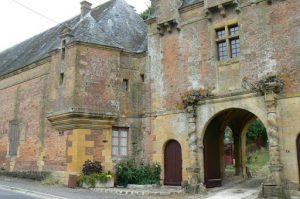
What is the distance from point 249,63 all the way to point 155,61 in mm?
4747

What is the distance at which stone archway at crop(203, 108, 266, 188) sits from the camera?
48.7 feet

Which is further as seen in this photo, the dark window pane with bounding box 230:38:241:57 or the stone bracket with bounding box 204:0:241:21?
the dark window pane with bounding box 230:38:241:57

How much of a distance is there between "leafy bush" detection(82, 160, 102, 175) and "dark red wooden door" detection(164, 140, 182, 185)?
2919 mm

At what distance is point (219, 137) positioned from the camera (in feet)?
54.1

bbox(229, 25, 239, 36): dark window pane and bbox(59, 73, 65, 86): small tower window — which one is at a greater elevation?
bbox(229, 25, 239, 36): dark window pane

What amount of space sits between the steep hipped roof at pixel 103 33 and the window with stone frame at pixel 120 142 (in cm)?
403

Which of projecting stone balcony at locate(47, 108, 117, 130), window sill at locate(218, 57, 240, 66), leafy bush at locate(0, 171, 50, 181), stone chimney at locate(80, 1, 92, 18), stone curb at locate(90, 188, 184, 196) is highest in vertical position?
stone chimney at locate(80, 1, 92, 18)

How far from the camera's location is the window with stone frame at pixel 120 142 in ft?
53.7

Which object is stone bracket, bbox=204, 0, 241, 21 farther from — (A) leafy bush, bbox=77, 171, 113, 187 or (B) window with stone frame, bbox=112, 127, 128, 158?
(A) leafy bush, bbox=77, 171, 113, 187

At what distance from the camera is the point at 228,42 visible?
556 inches

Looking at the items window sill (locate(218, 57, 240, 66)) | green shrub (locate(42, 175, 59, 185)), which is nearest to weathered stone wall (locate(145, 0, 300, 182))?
window sill (locate(218, 57, 240, 66))

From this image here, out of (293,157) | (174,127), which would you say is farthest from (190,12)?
(293,157)

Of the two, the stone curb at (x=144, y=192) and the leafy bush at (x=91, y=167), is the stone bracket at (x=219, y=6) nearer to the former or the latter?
the stone curb at (x=144, y=192)

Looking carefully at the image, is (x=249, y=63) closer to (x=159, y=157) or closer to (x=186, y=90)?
(x=186, y=90)
